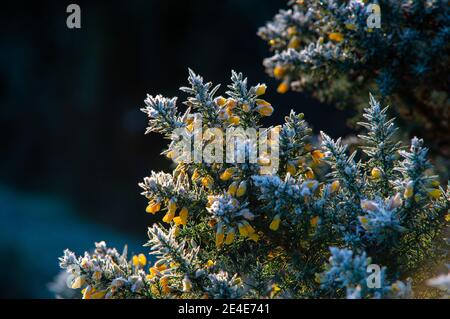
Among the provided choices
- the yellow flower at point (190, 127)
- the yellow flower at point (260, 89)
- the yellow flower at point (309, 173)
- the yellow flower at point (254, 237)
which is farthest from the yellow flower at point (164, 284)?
the yellow flower at point (260, 89)

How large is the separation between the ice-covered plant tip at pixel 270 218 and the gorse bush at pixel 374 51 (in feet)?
2.89

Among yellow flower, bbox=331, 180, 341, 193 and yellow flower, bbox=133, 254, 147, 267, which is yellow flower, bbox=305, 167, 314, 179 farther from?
yellow flower, bbox=133, 254, 147, 267

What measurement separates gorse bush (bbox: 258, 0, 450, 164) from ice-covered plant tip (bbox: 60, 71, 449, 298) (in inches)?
34.7

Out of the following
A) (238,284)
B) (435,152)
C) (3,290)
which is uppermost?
(435,152)

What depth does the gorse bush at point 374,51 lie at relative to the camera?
2.36 meters

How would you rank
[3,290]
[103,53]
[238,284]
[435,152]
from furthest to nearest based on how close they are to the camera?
[103,53]
[3,290]
[435,152]
[238,284]

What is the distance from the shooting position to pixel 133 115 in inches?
229

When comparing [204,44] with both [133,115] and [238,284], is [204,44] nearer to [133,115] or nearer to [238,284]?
[133,115]

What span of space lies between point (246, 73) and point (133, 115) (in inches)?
59.7

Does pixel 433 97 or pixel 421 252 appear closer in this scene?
pixel 421 252

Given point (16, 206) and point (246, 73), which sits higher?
point (246, 73)

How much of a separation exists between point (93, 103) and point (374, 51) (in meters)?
4.32

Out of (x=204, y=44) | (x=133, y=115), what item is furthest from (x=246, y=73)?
(x=133, y=115)

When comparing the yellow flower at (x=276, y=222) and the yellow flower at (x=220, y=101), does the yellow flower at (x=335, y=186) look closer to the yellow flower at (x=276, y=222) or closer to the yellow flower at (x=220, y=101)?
the yellow flower at (x=276, y=222)
